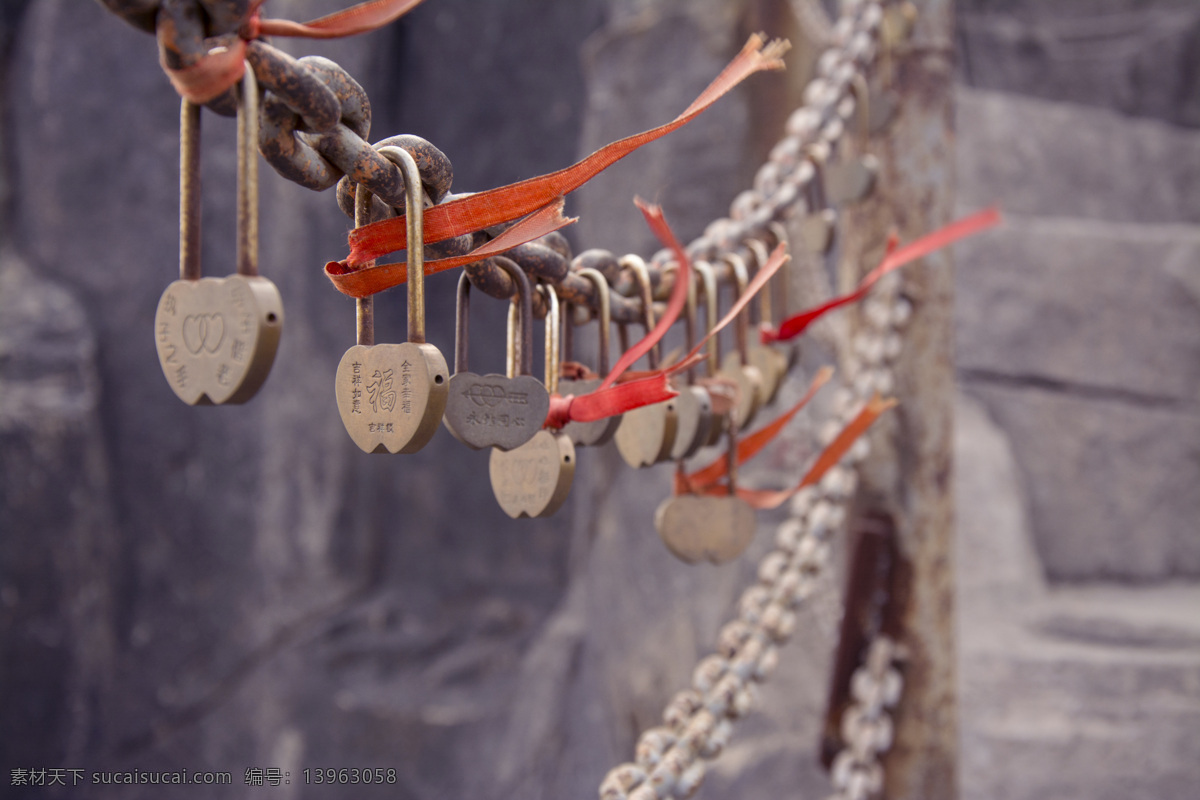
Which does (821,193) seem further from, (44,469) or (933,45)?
(44,469)

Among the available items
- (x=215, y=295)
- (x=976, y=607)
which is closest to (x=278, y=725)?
(x=976, y=607)

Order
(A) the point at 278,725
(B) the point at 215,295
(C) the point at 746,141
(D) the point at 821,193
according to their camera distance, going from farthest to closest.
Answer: (A) the point at 278,725
(C) the point at 746,141
(D) the point at 821,193
(B) the point at 215,295

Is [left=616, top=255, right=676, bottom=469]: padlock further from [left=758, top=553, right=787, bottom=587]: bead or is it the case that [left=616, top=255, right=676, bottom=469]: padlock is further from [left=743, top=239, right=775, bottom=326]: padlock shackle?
[left=758, top=553, right=787, bottom=587]: bead

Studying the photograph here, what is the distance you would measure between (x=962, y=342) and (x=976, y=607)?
0.74m

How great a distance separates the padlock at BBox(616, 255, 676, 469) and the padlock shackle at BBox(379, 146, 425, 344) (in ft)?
0.59

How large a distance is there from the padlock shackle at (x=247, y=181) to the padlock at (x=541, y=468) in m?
0.16

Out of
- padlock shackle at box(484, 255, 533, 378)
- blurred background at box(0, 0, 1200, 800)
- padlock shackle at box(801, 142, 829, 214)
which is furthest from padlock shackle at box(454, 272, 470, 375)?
blurred background at box(0, 0, 1200, 800)

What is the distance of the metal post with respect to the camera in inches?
31.4

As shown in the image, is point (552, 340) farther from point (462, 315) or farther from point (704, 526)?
point (704, 526)

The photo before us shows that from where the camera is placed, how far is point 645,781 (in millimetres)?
535

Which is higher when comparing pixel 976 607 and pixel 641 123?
pixel 641 123

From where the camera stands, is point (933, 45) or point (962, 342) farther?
point (962, 342)

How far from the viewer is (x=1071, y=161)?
229cm

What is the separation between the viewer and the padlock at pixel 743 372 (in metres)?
0.56
